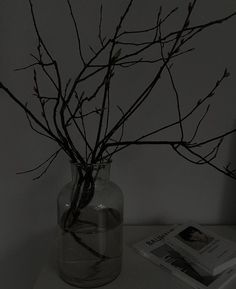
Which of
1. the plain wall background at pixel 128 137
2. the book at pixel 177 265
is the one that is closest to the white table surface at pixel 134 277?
the book at pixel 177 265

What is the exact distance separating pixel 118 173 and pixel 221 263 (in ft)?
1.23

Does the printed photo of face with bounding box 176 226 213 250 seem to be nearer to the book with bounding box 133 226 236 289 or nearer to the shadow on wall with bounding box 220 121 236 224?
the book with bounding box 133 226 236 289

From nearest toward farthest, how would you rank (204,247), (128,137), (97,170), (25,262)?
(97,170)
(204,247)
(128,137)
(25,262)

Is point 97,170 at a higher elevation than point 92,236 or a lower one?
higher

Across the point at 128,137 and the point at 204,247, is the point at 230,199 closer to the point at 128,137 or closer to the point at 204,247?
the point at 204,247

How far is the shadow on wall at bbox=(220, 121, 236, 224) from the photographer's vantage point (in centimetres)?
104

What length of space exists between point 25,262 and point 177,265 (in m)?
0.51

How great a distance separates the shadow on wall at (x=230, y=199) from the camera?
3.41 ft

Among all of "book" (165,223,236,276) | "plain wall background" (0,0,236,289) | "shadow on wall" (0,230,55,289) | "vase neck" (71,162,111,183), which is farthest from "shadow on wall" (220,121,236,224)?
"shadow on wall" (0,230,55,289)

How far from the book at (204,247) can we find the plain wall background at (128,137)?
0.14 meters

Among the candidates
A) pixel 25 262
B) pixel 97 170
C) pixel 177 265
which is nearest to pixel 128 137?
pixel 97 170

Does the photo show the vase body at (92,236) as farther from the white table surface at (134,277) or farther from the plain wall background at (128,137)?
the plain wall background at (128,137)

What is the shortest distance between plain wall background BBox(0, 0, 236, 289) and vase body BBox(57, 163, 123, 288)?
8.8 inches

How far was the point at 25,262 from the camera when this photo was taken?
114cm
